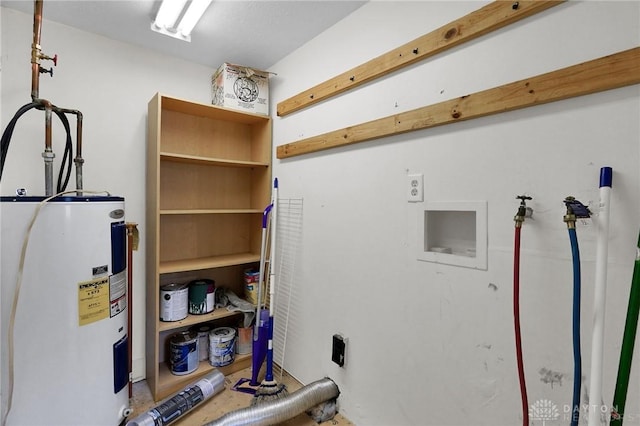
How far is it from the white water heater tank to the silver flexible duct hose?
0.59 meters

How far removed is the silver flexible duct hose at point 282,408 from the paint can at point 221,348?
→ 24.2 inches

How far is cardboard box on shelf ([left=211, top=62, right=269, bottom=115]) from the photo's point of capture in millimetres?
2127

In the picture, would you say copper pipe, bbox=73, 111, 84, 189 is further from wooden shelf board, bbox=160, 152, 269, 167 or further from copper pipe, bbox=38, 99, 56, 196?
wooden shelf board, bbox=160, 152, 269, 167

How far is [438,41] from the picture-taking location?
126 cm

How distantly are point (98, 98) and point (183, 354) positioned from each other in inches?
69.7

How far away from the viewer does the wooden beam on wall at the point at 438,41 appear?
3.42ft

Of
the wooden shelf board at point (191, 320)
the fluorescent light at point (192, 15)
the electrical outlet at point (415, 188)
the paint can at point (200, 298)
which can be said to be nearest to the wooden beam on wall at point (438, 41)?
the electrical outlet at point (415, 188)

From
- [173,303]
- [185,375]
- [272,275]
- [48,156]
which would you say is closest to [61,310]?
[173,303]

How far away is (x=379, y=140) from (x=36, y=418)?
77.8 inches

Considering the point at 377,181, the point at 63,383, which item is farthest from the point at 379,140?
the point at 63,383

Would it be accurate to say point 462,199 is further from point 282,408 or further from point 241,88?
point 241,88

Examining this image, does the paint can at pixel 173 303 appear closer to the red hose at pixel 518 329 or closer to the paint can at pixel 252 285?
the paint can at pixel 252 285

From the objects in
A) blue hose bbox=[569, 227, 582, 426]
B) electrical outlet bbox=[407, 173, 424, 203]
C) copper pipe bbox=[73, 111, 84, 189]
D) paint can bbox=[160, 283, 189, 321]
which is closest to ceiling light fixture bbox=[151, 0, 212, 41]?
copper pipe bbox=[73, 111, 84, 189]

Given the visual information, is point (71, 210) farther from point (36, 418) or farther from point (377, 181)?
point (377, 181)
